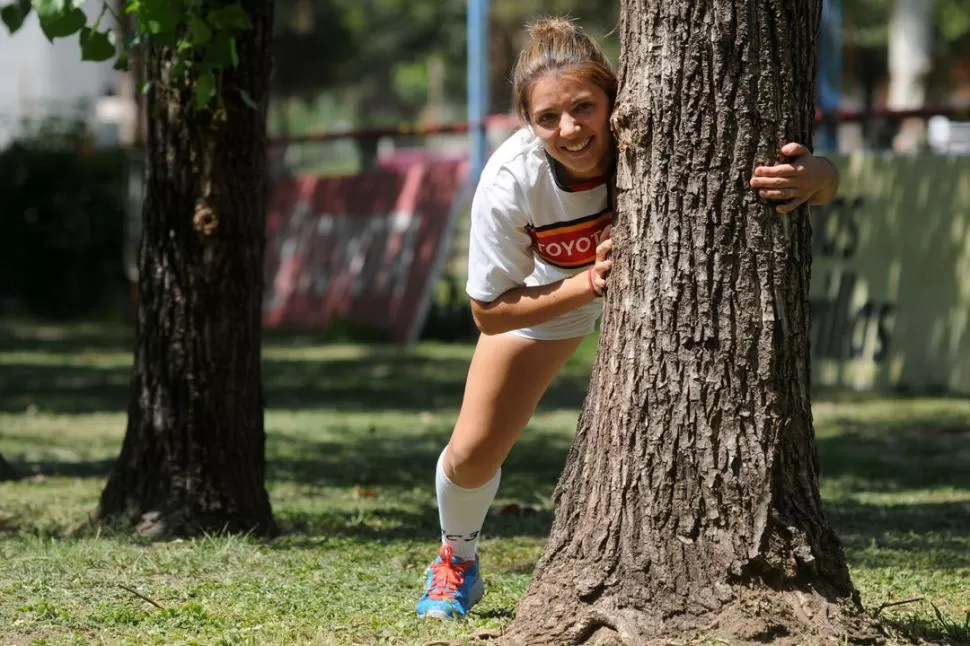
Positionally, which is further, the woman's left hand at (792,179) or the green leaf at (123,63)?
the green leaf at (123,63)

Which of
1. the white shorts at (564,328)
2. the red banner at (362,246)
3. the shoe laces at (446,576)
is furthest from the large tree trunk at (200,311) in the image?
the red banner at (362,246)

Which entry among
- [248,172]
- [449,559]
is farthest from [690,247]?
[248,172]

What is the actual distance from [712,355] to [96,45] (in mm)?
2724

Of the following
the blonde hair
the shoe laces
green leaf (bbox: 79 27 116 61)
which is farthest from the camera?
green leaf (bbox: 79 27 116 61)

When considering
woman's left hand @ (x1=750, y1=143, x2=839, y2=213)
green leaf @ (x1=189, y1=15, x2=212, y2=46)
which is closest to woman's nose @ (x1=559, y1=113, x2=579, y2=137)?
woman's left hand @ (x1=750, y1=143, x2=839, y2=213)

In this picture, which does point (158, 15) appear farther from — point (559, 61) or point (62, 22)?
point (559, 61)

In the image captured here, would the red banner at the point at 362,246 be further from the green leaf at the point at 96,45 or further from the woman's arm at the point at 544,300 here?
the woman's arm at the point at 544,300

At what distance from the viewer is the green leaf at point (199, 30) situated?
17.3ft

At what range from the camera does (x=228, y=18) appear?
5418 mm

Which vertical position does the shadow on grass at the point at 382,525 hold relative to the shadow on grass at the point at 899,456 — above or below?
above

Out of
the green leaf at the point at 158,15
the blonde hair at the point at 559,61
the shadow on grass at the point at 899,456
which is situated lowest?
the shadow on grass at the point at 899,456

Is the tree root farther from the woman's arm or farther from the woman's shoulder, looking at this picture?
the woman's shoulder

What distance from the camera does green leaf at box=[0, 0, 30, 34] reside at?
5324 mm

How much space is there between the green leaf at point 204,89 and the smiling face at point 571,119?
1.76 meters
